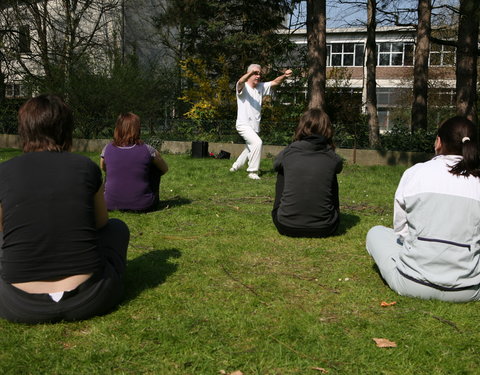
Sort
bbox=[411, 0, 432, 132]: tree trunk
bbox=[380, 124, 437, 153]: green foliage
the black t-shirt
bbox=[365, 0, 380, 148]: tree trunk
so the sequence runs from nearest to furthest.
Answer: the black t-shirt
bbox=[380, 124, 437, 153]: green foliage
bbox=[411, 0, 432, 132]: tree trunk
bbox=[365, 0, 380, 148]: tree trunk

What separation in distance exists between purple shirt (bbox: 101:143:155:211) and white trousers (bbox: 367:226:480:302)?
10.1 ft

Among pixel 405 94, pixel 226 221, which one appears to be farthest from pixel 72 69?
pixel 405 94

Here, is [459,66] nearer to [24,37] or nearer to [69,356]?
[69,356]

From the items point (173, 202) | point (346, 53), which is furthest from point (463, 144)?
point (346, 53)

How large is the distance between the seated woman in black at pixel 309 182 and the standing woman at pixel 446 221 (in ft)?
5.21

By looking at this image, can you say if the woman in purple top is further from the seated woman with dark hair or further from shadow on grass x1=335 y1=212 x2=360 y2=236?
the seated woman with dark hair

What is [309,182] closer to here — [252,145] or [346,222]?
[346,222]

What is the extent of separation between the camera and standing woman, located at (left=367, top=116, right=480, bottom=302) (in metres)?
3.39

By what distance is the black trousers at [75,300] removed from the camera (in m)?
3.01

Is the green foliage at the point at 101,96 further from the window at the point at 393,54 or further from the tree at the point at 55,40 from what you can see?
the window at the point at 393,54

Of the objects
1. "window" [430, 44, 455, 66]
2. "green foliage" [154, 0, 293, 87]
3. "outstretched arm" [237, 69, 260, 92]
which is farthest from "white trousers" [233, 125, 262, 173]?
"window" [430, 44, 455, 66]

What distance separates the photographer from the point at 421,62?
57.1 feet

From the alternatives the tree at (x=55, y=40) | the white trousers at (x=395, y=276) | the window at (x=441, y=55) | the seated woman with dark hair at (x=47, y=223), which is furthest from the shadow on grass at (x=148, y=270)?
the window at (x=441, y=55)

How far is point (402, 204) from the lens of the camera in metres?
3.67
